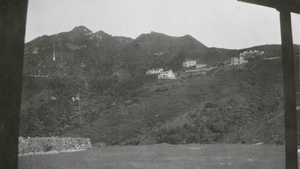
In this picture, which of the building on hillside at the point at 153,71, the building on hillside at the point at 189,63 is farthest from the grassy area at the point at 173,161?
the building on hillside at the point at 189,63

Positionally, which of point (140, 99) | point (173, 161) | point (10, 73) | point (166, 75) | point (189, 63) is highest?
point (189, 63)

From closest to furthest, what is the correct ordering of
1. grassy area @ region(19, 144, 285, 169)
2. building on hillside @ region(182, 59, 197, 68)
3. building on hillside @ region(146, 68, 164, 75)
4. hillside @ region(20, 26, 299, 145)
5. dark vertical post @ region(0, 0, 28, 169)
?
dark vertical post @ region(0, 0, 28, 169), grassy area @ region(19, 144, 285, 169), hillside @ region(20, 26, 299, 145), building on hillside @ region(146, 68, 164, 75), building on hillside @ region(182, 59, 197, 68)

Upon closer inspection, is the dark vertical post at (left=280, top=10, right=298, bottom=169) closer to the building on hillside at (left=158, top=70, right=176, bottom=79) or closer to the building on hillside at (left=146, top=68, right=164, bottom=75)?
the building on hillside at (left=158, top=70, right=176, bottom=79)

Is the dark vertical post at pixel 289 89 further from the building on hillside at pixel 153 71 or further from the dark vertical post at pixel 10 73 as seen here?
the building on hillside at pixel 153 71

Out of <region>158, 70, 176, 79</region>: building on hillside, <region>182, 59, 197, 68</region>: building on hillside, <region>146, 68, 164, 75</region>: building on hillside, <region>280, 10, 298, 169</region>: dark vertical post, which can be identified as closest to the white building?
<region>182, 59, 197, 68</region>: building on hillside

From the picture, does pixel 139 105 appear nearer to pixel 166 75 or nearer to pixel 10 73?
pixel 166 75

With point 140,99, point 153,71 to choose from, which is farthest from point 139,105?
point 153,71
